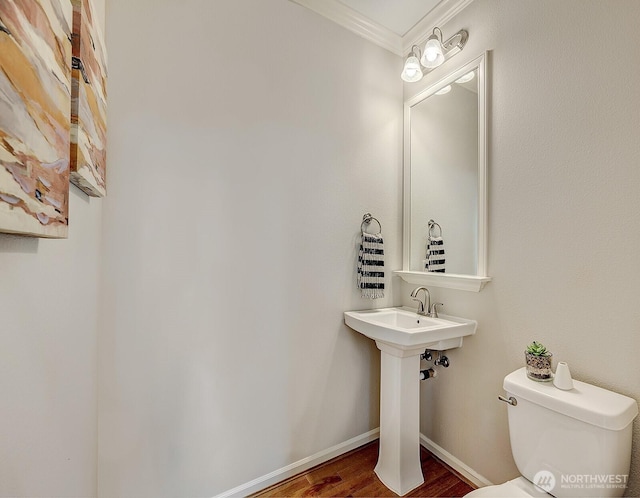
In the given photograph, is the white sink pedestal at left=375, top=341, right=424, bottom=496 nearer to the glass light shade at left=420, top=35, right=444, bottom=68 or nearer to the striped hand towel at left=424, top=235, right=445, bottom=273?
the striped hand towel at left=424, top=235, right=445, bottom=273

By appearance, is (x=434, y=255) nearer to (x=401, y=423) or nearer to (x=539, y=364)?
(x=539, y=364)

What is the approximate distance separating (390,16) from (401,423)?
94.4 inches

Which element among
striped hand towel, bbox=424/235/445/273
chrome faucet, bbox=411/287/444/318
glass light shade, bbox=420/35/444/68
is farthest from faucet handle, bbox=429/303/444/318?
glass light shade, bbox=420/35/444/68

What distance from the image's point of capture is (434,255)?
188cm

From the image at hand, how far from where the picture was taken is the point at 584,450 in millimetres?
996

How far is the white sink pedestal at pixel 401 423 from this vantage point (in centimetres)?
157

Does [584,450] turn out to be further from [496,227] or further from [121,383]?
[121,383]

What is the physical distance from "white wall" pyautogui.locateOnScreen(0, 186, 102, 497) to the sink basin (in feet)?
4.01

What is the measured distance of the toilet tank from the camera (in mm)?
965

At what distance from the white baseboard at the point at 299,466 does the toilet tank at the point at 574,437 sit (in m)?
0.98

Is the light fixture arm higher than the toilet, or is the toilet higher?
the light fixture arm

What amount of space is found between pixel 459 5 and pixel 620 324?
5.89 ft

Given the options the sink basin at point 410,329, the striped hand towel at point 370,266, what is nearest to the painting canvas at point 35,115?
the sink basin at point 410,329

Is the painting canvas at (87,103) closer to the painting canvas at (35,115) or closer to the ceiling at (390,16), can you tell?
the painting canvas at (35,115)
